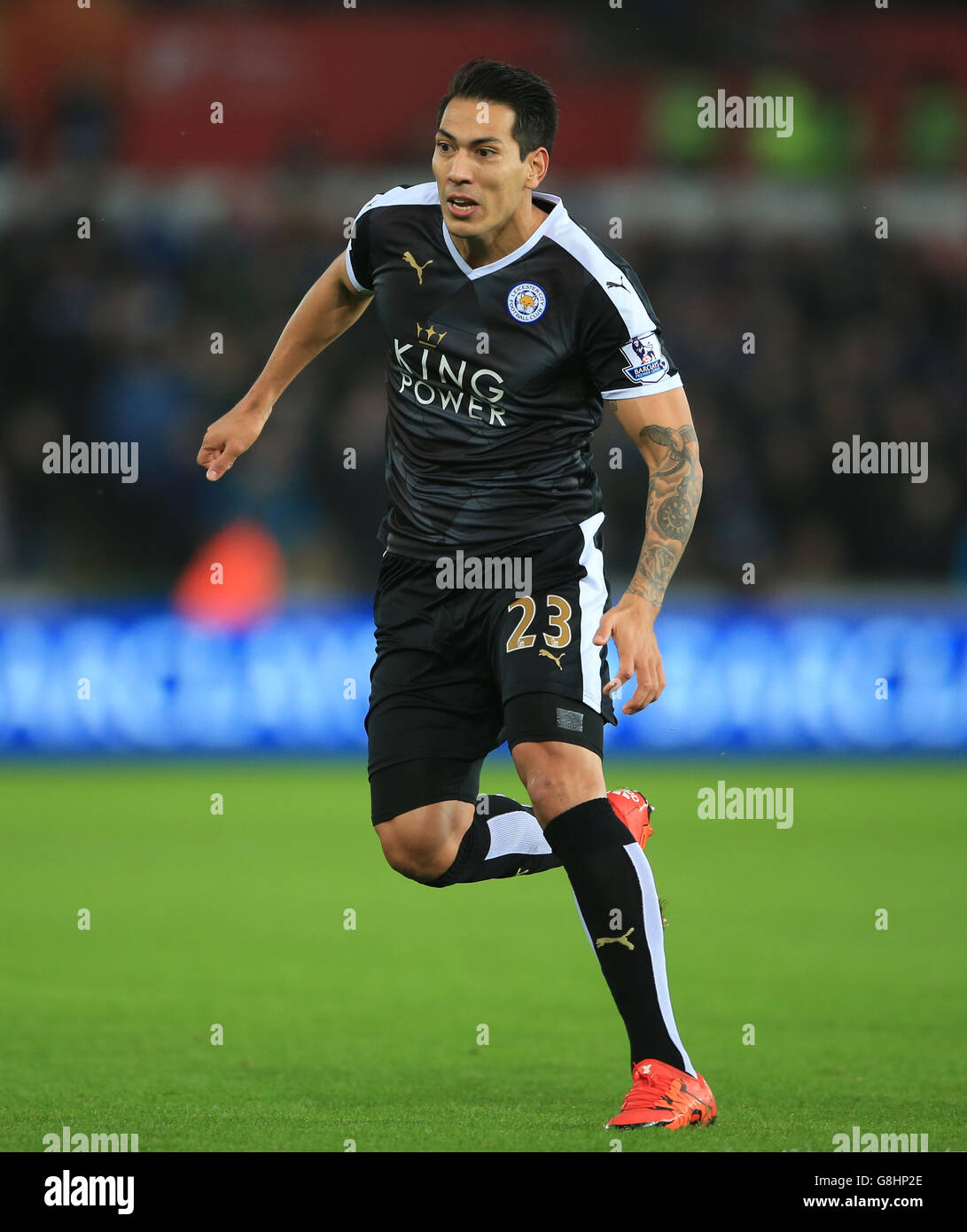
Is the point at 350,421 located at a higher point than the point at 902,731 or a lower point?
higher

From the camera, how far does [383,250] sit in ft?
16.5

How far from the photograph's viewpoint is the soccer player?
14.6 ft

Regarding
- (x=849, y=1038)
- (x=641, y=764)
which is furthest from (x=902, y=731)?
(x=849, y=1038)

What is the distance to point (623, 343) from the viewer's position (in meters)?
4.66

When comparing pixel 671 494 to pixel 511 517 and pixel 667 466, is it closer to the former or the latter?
pixel 667 466

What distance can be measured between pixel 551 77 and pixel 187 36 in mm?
3417
